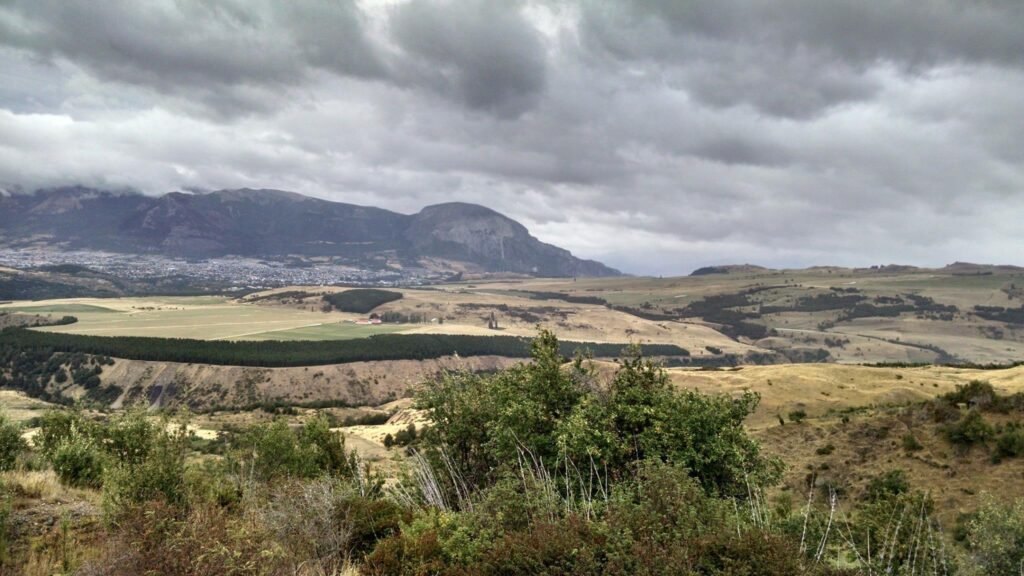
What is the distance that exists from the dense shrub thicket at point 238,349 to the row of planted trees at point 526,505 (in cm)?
10815

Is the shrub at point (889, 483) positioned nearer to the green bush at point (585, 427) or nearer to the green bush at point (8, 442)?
the green bush at point (585, 427)

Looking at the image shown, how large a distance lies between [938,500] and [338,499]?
29.9m

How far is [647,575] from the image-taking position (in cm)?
757

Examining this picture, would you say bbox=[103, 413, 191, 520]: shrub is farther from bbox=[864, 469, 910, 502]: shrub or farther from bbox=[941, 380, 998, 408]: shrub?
bbox=[941, 380, 998, 408]: shrub

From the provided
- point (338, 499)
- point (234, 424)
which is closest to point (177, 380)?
point (234, 424)

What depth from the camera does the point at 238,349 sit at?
15600cm

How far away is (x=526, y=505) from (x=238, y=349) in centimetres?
16890

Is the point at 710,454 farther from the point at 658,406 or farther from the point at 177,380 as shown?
the point at 177,380

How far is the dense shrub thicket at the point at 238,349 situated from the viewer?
144 meters

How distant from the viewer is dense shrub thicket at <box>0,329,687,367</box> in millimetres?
143750

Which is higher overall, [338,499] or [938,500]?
[338,499]

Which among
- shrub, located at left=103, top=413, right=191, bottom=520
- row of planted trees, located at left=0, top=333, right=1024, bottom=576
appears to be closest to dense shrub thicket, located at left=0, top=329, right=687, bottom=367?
row of planted trees, located at left=0, top=333, right=1024, bottom=576

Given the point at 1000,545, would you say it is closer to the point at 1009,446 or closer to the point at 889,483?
the point at 889,483

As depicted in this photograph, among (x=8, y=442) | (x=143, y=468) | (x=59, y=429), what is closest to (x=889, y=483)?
(x=143, y=468)
